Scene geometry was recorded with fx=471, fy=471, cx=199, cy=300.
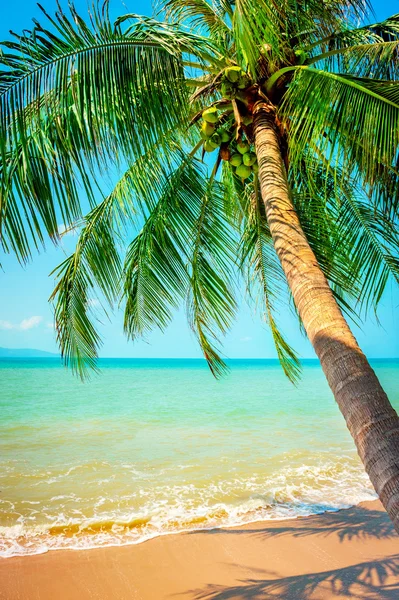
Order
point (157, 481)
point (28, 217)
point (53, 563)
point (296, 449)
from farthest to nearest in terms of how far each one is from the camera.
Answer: point (296, 449) < point (157, 481) < point (53, 563) < point (28, 217)

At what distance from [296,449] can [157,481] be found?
151 inches

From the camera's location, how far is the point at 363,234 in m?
4.26

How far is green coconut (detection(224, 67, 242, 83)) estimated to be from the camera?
3.17 m

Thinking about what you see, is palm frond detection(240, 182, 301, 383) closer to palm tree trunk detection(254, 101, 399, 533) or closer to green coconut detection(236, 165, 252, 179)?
green coconut detection(236, 165, 252, 179)

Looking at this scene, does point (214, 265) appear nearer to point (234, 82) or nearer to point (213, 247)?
point (213, 247)

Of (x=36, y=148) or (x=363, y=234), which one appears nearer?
(x=36, y=148)

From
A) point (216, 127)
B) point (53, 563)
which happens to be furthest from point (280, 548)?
point (216, 127)

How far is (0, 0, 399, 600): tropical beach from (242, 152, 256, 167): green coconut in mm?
15

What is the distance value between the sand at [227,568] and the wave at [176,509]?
1.08 ft

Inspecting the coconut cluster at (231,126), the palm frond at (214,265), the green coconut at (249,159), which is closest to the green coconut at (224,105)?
the coconut cluster at (231,126)

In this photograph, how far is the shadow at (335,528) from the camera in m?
5.43

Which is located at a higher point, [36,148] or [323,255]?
[36,148]

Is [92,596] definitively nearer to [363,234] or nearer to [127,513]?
[127,513]

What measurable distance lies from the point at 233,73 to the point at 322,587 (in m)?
4.29
